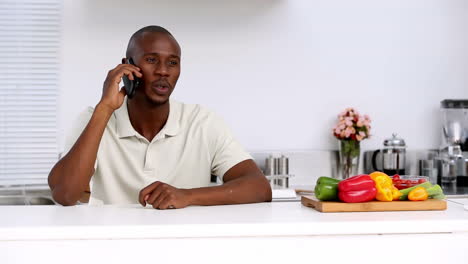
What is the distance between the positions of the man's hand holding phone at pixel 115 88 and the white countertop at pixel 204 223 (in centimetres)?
42

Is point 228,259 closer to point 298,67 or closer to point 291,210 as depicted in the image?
point 291,210

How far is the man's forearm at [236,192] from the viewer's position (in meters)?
1.74

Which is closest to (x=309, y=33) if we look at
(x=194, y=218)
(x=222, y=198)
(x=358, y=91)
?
(x=358, y=91)

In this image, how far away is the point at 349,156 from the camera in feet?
11.1

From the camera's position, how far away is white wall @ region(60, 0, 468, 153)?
3.33m

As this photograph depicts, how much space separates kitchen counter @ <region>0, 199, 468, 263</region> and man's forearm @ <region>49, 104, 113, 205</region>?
1.14 feet

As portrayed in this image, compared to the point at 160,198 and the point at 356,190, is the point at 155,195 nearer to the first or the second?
the point at 160,198

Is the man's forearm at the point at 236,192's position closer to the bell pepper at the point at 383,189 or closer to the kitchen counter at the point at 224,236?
the kitchen counter at the point at 224,236

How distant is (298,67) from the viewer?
3.47 m

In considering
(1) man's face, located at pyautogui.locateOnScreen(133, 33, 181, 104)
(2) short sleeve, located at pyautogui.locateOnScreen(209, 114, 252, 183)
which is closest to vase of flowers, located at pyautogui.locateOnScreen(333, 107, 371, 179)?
(2) short sleeve, located at pyautogui.locateOnScreen(209, 114, 252, 183)

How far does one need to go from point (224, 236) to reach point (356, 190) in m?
0.40

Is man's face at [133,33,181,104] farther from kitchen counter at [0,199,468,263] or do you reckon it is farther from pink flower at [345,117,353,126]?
pink flower at [345,117,353,126]

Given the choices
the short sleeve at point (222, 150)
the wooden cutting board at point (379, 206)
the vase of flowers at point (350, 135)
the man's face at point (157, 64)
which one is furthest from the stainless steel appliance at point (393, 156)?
the wooden cutting board at point (379, 206)

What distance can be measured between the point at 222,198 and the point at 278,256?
0.45m
